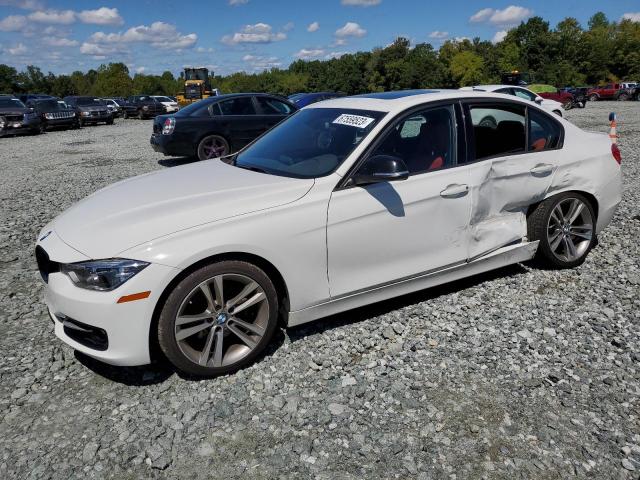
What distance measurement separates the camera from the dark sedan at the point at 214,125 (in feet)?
36.2

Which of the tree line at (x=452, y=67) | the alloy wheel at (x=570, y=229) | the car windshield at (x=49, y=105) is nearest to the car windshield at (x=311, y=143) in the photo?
the alloy wheel at (x=570, y=229)

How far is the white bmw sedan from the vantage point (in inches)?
116

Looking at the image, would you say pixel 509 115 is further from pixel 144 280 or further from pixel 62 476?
pixel 62 476

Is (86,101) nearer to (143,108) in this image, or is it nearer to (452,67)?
(143,108)

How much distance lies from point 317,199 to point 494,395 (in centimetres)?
159

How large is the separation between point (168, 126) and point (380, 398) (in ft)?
30.9

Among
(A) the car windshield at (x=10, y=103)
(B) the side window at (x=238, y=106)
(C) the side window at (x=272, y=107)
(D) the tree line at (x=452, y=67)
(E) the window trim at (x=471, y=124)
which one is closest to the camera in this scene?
(E) the window trim at (x=471, y=124)

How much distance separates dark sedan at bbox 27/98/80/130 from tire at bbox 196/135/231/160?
15.8 metres

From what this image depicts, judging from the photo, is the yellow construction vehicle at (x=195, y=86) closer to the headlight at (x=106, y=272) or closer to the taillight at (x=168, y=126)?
the taillight at (x=168, y=126)

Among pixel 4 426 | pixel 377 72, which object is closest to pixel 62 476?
pixel 4 426

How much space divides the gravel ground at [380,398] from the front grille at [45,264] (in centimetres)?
65

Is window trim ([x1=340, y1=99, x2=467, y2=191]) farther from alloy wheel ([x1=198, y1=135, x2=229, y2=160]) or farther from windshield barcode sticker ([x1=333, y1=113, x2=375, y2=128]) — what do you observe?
alloy wheel ([x1=198, y1=135, x2=229, y2=160])

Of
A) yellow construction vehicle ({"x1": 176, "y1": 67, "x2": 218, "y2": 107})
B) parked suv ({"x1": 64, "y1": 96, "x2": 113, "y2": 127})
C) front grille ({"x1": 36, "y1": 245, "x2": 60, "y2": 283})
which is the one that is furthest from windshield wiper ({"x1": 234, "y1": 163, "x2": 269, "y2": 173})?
yellow construction vehicle ({"x1": 176, "y1": 67, "x2": 218, "y2": 107})

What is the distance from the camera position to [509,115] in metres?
4.38
